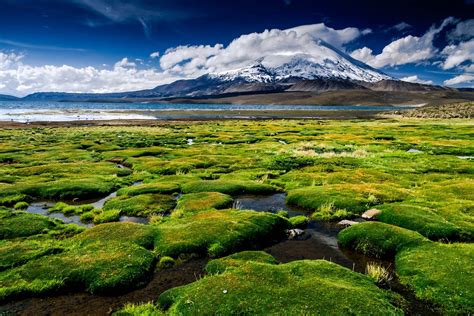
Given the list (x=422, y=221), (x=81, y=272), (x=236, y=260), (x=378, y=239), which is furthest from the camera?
(x=422, y=221)

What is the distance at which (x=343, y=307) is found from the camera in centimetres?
1333

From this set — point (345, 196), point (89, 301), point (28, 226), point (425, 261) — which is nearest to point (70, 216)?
point (28, 226)

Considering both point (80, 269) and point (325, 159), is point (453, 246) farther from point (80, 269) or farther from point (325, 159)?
point (325, 159)

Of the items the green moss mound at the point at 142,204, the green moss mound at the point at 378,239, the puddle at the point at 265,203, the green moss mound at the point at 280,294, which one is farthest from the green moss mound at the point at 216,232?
the green moss mound at the point at 378,239

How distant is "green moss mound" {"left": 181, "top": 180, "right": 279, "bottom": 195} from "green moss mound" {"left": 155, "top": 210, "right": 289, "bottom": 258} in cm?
851

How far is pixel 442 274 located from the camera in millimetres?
15938

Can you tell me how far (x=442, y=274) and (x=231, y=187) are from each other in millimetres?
22042

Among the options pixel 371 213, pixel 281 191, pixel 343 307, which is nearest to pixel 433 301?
pixel 343 307

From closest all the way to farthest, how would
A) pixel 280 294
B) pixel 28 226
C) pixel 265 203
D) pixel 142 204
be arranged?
pixel 280 294 → pixel 28 226 → pixel 142 204 → pixel 265 203

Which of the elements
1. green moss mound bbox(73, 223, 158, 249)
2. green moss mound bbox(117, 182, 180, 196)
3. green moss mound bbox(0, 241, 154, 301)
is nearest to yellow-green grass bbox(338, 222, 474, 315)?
green moss mound bbox(73, 223, 158, 249)

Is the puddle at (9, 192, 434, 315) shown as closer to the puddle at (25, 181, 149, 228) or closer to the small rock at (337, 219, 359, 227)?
the puddle at (25, 181, 149, 228)

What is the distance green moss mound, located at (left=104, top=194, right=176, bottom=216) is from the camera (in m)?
28.3

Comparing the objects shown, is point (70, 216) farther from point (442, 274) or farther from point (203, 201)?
point (442, 274)

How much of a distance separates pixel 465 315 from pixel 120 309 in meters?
14.6
